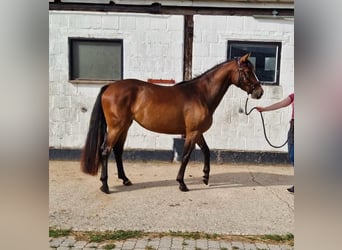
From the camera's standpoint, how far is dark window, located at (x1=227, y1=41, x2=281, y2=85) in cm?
515

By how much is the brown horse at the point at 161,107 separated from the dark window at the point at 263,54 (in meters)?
1.35

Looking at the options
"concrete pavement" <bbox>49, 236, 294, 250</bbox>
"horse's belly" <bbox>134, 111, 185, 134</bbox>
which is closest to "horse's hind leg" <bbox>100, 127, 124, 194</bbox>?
"horse's belly" <bbox>134, 111, 185, 134</bbox>

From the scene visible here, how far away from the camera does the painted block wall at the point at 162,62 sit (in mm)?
5098

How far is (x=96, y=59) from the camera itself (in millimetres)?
5078

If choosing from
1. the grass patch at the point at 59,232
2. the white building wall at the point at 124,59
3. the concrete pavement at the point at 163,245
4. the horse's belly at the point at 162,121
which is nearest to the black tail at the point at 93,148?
the horse's belly at the point at 162,121

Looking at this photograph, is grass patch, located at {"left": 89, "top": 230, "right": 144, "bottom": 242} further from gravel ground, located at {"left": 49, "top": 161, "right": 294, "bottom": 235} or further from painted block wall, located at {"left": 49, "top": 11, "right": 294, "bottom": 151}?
painted block wall, located at {"left": 49, "top": 11, "right": 294, "bottom": 151}

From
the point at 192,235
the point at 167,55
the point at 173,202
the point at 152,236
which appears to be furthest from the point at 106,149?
the point at 167,55

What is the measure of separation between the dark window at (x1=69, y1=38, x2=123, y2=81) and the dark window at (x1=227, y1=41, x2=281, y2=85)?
1.84m

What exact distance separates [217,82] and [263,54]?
5.29 feet

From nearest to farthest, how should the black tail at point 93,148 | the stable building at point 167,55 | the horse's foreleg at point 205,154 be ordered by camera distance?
the black tail at point 93,148 → the horse's foreleg at point 205,154 → the stable building at point 167,55

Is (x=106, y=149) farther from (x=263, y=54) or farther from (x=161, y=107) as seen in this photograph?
(x=263, y=54)

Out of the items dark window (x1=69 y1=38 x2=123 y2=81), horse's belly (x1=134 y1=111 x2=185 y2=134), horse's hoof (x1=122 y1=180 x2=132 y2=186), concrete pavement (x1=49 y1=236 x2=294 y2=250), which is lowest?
concrete pavement (x1=49 y1=236 x2=294 y2=250)

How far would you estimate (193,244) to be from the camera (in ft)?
8.47

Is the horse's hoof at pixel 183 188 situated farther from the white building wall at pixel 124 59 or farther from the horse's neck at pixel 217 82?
the white building wall at pixel 124 59
